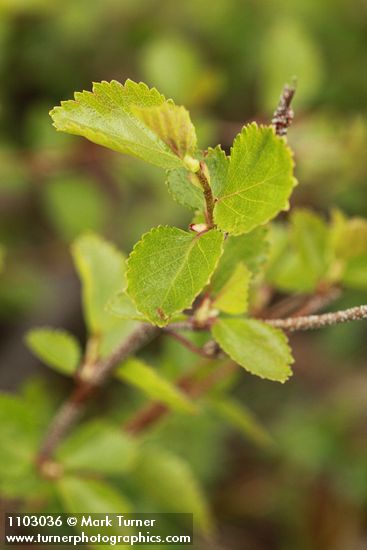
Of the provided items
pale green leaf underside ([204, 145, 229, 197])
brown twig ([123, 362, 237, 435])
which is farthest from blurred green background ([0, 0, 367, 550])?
pale green leaf underside ([204, 145, 229, 197])

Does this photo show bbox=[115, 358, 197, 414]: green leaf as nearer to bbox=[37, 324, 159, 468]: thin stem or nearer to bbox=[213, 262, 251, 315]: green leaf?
bbox=[37, 324, 159, 468]: thin stem

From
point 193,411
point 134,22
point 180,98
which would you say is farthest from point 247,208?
point 134,22

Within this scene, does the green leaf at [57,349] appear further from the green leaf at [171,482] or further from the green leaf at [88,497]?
the green leaf at [171,482]

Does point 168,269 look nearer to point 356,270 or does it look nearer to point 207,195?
point 207,195

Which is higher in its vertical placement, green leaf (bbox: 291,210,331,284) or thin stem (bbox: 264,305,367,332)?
green leaf (bbox: 291,210,331,284)

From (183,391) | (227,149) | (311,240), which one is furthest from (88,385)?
(227,149)

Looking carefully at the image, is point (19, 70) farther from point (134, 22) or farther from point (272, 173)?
point (272, 173)
